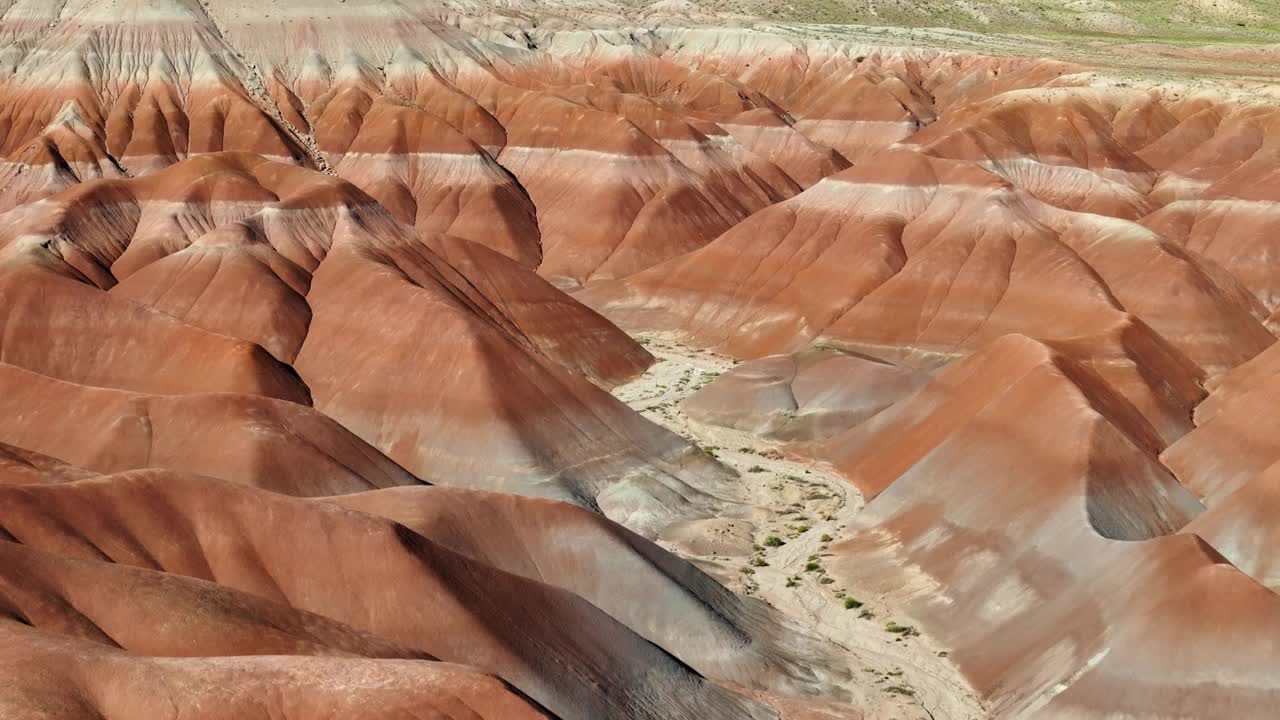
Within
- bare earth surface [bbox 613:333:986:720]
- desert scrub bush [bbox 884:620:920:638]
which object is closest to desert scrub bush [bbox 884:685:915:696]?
bare earth surface [bbox 613:333:986:720]

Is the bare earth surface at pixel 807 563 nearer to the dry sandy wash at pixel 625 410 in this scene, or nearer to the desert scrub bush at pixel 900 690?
the desert scrub bush at pixel 900 690

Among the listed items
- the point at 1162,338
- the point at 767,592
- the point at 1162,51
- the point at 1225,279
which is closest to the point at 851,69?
the point at 1162,51

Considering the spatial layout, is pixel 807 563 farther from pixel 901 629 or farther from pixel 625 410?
pixel 625 410

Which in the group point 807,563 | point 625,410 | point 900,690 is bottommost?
point 807,563

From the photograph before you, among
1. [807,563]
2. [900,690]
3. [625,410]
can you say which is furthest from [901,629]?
[625,410]

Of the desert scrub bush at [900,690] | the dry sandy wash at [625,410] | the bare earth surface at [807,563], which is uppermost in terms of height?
the dry sandy wash at [625,410]

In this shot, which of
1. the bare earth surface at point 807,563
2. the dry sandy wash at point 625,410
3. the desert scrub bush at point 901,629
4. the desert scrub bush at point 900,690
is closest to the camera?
the dry sandy wash at point 625,410

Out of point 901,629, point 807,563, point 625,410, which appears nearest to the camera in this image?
point 901,629

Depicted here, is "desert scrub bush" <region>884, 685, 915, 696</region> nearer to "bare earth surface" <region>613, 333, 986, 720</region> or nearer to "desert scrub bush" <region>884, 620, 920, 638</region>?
"bare earth surface" <region>613, 333, 986, 720</region>

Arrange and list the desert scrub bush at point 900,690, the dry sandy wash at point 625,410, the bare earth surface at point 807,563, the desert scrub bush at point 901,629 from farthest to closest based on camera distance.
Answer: the desert scrub bush at point 901,629
the bare earth surface at point 807,563
the desert scrub bush at point 900,690
the dry sandy wash at point 625,410

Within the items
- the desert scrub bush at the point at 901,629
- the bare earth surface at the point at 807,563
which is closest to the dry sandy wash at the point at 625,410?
the bare earth surface at the point at 807,563
